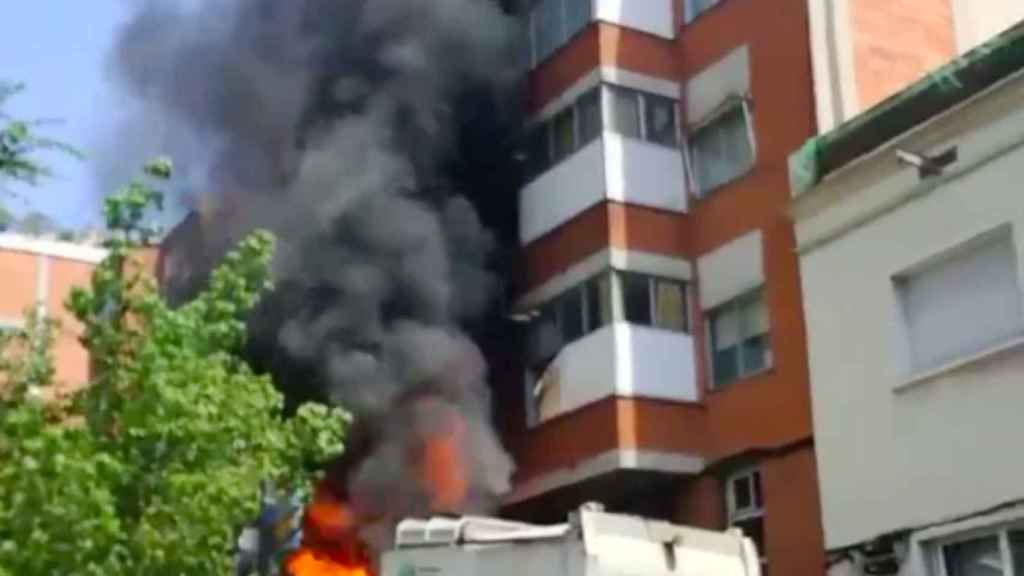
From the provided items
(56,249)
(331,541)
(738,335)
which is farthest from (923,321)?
(56,249)

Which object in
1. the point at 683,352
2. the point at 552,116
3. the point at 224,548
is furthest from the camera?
the point at 552,116

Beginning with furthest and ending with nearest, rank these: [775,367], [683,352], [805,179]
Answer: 1. [683,352]
2. [775,367]
3. [805,179]

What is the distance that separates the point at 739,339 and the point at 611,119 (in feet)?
11.4

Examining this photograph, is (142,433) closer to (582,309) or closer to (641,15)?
(582,309)

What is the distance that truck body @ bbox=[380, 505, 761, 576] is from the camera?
37.6 feet

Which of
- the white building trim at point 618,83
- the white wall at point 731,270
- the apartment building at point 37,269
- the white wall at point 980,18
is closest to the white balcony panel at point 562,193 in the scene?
the white building trim at point 618,83

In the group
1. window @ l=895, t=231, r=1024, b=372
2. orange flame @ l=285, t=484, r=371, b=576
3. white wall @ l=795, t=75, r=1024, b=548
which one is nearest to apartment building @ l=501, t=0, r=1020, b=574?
white wall @ l=795, t=75, r=1024, b=548

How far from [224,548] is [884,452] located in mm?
6287

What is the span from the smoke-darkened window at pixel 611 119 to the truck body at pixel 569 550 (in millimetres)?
9822

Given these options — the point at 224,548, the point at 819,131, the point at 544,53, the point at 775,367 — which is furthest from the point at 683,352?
the point at 224,548

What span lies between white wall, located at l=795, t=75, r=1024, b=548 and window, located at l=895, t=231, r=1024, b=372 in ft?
0.49

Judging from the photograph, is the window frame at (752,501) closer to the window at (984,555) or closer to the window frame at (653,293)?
the window frame at (653,293)

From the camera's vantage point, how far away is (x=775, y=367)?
63.0 ft

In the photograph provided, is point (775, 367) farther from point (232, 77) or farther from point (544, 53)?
point (232, 77)
